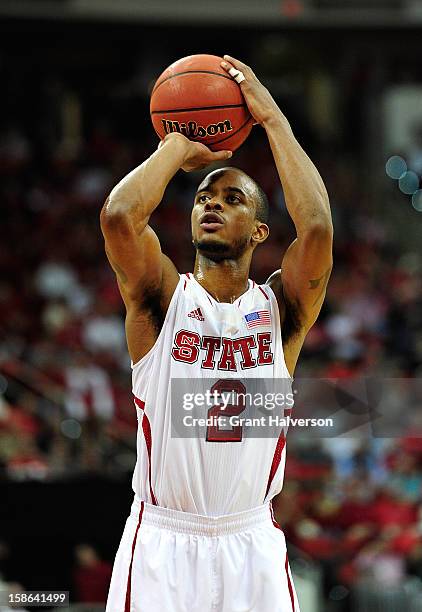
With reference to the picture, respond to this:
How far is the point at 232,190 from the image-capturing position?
4363mm

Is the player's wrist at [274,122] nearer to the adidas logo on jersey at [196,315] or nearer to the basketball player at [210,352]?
the basketball player at [210,352]

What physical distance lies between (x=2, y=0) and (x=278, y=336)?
1086 cm

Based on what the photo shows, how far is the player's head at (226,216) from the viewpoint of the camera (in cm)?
429

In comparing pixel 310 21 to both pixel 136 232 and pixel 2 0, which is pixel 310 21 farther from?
pixel 136 232

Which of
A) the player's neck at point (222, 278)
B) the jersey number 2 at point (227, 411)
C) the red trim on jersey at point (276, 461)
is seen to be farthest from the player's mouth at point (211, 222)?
the red trim on jersey at point (276, 461)

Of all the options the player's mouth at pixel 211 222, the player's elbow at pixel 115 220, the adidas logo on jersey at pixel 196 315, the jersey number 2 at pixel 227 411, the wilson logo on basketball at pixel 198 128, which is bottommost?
the jersey number 2 at pixel 227 411

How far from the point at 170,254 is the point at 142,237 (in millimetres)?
10577

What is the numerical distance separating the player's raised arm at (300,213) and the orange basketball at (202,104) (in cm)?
7

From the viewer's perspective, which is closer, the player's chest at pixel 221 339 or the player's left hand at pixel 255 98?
the player's chest at pixel 221 339

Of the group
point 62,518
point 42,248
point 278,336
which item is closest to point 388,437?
point 62,518

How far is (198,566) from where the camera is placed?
3984 millimetres

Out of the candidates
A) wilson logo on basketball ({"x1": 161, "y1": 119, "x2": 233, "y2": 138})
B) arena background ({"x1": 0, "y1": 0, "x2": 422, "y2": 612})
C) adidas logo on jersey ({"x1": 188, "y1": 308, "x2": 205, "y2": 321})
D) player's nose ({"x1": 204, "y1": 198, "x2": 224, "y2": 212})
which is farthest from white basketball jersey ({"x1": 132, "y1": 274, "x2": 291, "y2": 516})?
arena background ({"x1": 0, "y1": 0, "x2": 422, "y2": 612})

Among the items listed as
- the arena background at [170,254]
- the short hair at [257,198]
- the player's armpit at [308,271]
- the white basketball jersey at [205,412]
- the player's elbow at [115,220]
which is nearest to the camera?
the player's elbow at [115,220]

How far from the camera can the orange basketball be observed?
169 inches
